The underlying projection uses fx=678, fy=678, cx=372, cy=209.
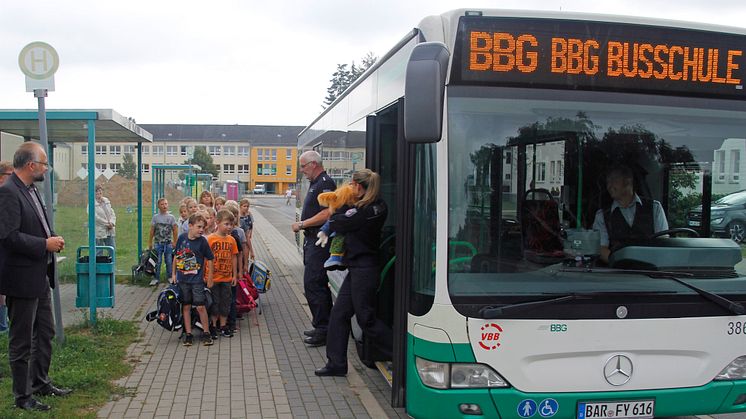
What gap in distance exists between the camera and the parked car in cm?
426

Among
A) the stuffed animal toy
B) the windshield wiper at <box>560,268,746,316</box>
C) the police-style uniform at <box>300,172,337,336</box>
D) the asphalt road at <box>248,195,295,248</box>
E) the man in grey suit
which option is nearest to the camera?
the windshield wiper at <box>560,268,746,316</box>

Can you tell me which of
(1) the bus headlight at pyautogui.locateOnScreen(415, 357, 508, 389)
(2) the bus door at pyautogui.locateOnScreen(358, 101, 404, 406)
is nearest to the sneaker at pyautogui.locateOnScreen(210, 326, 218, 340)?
(2) the bus door at pyautogui.locateOnScreen(358, 101, 404, 406)

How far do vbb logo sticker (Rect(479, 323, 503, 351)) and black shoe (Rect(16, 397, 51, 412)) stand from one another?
341cm

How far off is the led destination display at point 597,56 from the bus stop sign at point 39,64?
455cm

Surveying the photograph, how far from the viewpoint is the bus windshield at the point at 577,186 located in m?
3.94

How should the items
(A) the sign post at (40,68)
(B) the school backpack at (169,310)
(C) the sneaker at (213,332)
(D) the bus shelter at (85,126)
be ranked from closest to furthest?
(A) the sign post at (40,68)
(B) the school backpack at (169,310)
(D) the bus shelter at (85,126)
(C) the sneaker at (213,332)

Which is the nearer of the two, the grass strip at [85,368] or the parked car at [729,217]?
the parked car at [729,217]

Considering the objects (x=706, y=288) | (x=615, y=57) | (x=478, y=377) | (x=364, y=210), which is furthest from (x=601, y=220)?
(x=364, y=210)

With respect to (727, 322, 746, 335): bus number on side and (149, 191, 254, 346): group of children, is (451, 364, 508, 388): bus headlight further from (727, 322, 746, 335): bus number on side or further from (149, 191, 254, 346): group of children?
(149, 191, 254, 346): group of children

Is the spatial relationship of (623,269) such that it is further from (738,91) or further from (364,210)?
(364,210)

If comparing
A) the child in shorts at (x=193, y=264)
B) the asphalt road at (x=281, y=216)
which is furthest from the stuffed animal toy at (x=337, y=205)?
the asphalt road at (x=281, y=216)

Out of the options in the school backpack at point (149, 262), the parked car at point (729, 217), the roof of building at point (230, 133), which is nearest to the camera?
the parked car at point (729, 217)

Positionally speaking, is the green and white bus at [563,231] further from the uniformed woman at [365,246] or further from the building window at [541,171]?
the uniformed woman at [365,246]

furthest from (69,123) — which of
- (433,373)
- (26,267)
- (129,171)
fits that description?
(129,171)
